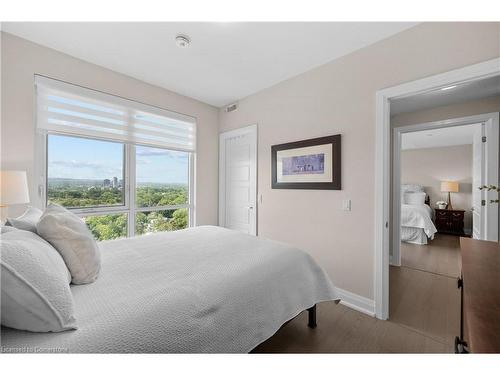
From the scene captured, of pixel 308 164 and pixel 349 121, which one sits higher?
pixel 349 121

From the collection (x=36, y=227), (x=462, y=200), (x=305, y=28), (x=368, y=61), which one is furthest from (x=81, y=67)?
(x=462, y=200)

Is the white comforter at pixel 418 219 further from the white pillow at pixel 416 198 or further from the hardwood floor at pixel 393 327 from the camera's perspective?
the hardwood floor at pixel 393 327

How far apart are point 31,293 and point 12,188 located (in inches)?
56.4

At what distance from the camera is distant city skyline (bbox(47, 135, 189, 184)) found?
2.38m

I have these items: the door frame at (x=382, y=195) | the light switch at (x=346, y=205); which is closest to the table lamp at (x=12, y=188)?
the light switch at (x=346, y=205)

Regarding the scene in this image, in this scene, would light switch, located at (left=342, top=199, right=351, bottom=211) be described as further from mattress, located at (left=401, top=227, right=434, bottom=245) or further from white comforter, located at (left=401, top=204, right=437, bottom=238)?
mattress, located at (left=401, top=227, right=434, bottom=245)

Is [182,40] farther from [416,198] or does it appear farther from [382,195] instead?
[416,198]

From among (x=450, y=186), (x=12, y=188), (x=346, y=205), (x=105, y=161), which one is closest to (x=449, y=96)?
(x=346, y=205)

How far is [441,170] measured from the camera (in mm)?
5941

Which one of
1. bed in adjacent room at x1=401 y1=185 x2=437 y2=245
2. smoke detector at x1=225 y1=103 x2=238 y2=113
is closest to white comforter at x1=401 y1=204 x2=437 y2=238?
bed in adjacent room at x1=401 y1=185 x2=437 y2=245

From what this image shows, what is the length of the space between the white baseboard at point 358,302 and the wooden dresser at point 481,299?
41.9 inches

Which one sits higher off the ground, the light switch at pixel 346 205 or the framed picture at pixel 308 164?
the framed picture at pixel 308 164

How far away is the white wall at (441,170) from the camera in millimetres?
5531

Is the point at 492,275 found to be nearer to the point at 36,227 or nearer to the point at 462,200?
the point at 36,227
